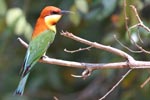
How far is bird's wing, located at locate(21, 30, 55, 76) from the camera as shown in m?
3.27

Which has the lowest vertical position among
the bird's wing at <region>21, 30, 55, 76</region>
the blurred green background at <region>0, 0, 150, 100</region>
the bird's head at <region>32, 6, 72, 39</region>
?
the blurred green background at <region>0, 0, 150, 100</region>

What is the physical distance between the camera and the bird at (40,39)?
3.26m

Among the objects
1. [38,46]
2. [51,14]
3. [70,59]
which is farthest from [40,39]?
[70,59]

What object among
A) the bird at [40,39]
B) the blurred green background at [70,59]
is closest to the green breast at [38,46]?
the bird at [40,39]

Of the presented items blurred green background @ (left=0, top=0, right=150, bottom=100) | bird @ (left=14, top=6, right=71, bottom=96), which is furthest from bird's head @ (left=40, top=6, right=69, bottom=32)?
blurred green background @ (left=0, top=0, right=150, bottom=100)

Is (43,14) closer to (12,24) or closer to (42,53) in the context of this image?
(42,53)

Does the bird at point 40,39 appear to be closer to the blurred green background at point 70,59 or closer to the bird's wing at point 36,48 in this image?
the bird's wing at point 36,48

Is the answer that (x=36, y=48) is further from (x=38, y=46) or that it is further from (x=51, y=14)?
(x=51, y=14)

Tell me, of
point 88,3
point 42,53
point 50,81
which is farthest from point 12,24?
point 50,81

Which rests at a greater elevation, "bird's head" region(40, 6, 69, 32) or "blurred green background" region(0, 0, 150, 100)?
"bird's head" region(40, 6, 69, 32)

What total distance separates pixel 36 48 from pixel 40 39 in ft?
0.23

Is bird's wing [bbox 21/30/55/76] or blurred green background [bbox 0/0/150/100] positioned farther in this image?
blurred green background [bbox 0/0/150/100]

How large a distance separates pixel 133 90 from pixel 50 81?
0.81 metres

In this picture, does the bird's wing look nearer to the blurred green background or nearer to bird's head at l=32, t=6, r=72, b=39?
bird's head at l=32, t=6, r=72, b=39
